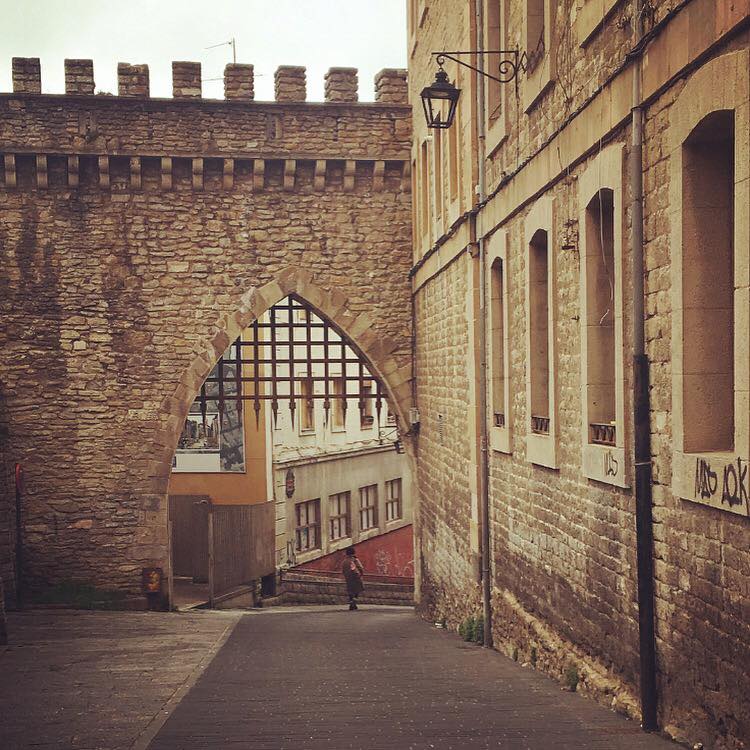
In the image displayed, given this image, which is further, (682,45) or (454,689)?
(454,689)

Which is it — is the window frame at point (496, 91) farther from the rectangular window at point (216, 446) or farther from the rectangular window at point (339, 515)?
the rectangular window at point (339, 515)

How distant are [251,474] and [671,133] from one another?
64.8 feet

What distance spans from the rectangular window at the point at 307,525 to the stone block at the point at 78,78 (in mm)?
12113

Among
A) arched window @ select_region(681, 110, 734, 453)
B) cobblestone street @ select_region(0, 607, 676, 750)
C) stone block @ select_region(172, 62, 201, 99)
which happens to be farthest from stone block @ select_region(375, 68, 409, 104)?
arched window @ select_region(681, 110, 734, 453)

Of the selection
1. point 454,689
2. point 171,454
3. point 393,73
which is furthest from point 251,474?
point 454,689

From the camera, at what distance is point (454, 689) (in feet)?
25.8

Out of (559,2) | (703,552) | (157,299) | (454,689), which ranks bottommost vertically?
(454,689)

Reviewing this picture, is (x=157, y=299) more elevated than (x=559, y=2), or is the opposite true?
(x=559, y=2)

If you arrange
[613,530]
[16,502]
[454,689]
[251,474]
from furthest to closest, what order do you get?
[251,474] < [16,502] < [454,689] < [613,530]

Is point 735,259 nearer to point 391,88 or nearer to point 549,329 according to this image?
point 549,329

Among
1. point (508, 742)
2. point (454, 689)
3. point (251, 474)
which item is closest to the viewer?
point (508, 742)

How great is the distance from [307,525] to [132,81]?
12602 millimetres

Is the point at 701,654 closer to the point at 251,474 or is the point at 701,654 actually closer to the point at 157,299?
the point at 157,299

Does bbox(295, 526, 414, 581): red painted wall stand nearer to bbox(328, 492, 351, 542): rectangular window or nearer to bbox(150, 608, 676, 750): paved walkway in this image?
bbox(328, 492, 351, 542): rectangular window
